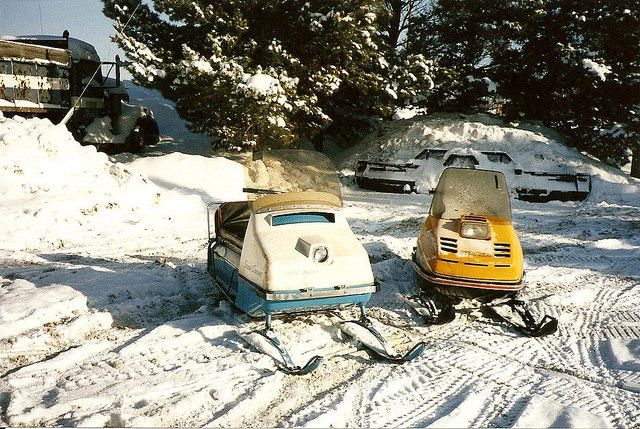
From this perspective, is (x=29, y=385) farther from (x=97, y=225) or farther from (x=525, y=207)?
(x=525, y=207)

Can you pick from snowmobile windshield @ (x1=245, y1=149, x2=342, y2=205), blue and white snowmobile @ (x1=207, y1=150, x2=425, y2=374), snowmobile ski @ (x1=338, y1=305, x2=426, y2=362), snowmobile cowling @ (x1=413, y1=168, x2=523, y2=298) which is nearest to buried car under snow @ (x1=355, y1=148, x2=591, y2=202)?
snowmobile cowling @ (x1=413, y1=168, x2=523, y2=298)

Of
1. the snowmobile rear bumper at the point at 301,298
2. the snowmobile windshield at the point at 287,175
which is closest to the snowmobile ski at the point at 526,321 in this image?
the snowmobile rear bumper at the point at 301,298

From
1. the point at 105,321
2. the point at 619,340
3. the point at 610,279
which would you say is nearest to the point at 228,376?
the point at 105,321

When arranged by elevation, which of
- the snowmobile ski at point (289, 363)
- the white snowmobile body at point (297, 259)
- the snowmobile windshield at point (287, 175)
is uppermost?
the snowmobile windshield at point (287, 175)

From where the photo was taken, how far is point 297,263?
4.37 meters

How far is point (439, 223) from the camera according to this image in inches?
235

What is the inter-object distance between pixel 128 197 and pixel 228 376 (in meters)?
6.71

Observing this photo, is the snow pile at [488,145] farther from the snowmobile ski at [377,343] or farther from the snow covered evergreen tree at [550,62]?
the snowmobile ski at [377,343]

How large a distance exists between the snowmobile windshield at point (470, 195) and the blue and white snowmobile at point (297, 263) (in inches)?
66.4

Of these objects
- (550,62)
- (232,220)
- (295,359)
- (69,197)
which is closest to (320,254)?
(295,359)

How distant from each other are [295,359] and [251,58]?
37.8 feet

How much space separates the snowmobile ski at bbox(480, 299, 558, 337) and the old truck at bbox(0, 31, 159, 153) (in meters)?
10.4

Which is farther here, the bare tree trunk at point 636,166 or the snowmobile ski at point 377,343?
the bare tree trunk at point 636,166

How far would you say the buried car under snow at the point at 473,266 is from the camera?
213 inches
